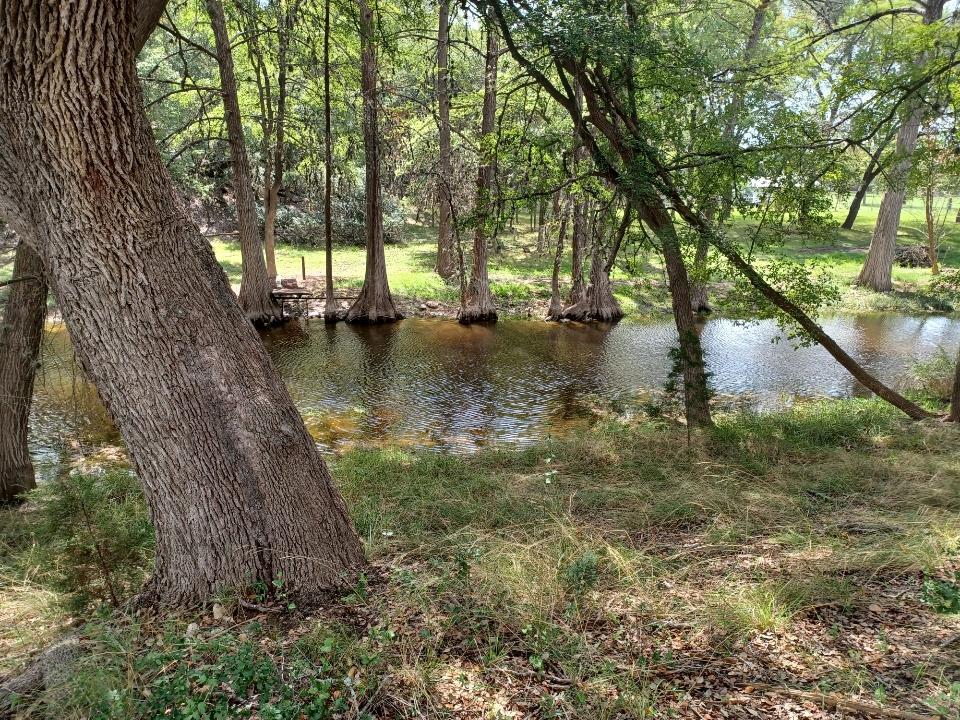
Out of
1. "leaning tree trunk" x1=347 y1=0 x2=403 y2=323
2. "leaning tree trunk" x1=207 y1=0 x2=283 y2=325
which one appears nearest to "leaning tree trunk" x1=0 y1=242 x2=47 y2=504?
"leaning tree trunk" x1=207 y1=0 x2=283 y2=325

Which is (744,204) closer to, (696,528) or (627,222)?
(627,222)

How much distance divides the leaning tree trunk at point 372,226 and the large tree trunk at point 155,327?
487 inches

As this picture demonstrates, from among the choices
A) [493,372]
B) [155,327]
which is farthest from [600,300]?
[155,327]

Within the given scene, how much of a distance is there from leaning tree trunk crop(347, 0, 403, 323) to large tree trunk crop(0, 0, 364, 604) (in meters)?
12.4

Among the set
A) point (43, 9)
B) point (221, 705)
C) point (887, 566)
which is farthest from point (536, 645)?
point (43, 9)

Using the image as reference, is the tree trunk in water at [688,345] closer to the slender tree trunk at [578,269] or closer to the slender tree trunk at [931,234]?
the slender tree trunk at [578,269]

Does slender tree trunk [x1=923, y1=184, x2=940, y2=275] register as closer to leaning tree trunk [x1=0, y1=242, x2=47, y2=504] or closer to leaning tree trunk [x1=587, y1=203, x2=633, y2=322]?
leaning tree trunk [x1=587, y1=203, x2=633, y2=322]

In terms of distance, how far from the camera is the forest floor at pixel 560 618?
2.41m

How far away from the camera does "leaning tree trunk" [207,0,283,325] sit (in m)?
13.0

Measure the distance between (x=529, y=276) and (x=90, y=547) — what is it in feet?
63.2

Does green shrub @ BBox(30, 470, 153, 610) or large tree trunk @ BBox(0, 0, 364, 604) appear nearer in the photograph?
large tree trunk @ BBox(0, 0, 364, 604)

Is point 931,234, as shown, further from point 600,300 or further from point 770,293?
point 770,293

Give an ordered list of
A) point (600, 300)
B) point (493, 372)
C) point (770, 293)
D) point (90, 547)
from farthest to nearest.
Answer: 1. point (600, 300)
2. point (493, 372)
3. point (770, 293)
4. point (90, 547)

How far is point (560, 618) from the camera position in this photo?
2.96 m
